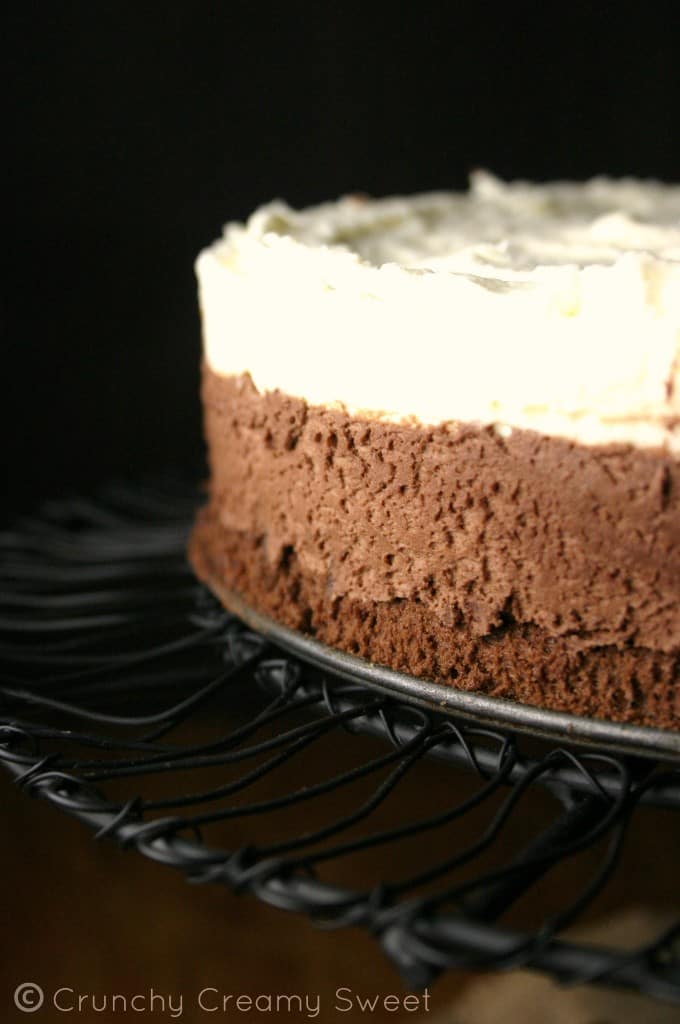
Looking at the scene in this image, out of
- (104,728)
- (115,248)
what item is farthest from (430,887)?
(115,248)

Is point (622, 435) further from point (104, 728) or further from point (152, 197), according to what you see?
point (152, 197)

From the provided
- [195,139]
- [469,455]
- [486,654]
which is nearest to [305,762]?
[486,654]

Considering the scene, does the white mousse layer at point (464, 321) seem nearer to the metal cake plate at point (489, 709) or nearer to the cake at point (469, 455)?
the cake at point (469, 455)

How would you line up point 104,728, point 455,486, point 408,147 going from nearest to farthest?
1. point 455,486
2. point 104,728
3. point 408,147

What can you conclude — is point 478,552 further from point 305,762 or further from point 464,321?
point 305,762

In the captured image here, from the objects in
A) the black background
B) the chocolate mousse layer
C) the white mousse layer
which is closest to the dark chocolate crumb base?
the chocolate mousse layer
